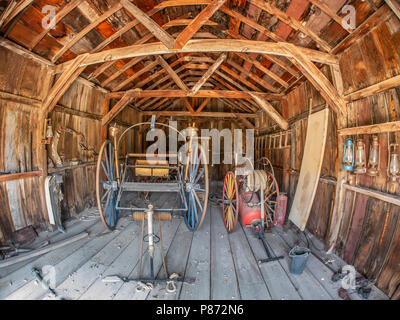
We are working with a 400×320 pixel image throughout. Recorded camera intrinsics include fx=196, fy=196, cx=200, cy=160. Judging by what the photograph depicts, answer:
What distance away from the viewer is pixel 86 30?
9.13ft

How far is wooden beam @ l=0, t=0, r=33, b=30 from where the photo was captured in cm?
210

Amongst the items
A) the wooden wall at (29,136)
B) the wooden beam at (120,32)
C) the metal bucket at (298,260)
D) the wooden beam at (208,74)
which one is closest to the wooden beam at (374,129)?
the metal bucket at (298,260)

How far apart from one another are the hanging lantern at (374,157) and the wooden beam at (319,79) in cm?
67

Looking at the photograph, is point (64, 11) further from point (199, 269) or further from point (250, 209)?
point (250, 209)

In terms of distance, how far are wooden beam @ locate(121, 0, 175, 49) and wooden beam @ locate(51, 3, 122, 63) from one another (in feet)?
0.90

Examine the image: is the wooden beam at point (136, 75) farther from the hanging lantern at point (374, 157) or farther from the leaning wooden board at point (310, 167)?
the hanging lantern at point (374, 157)

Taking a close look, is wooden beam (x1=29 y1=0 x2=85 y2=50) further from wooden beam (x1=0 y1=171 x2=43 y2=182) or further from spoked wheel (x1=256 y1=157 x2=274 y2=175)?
spoked wheel (x1=256 y1=157 x2=274 y2=175)

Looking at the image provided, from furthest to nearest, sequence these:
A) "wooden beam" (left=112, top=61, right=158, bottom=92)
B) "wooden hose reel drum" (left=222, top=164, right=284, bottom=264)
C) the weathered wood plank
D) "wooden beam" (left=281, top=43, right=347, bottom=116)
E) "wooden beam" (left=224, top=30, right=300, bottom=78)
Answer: "wooden beam" (left=112, top=61, right=158, bottom=92), "wooden beam" (left=224, top=30, right=300, bottom=78), "wooden hose reel drum" (left=222, top=164, right=284, bottom=264), "wooden beam" (left=281, top=43, right=347, bottom=116), the weathered wood plank

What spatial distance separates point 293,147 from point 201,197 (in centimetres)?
267

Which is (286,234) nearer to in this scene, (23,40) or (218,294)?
(218,294)

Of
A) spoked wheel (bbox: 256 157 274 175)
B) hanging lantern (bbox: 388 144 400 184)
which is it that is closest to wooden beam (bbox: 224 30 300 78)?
spoked wheel (bbox: 256 157 274 175)

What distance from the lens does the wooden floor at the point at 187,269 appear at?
6.53 ft
